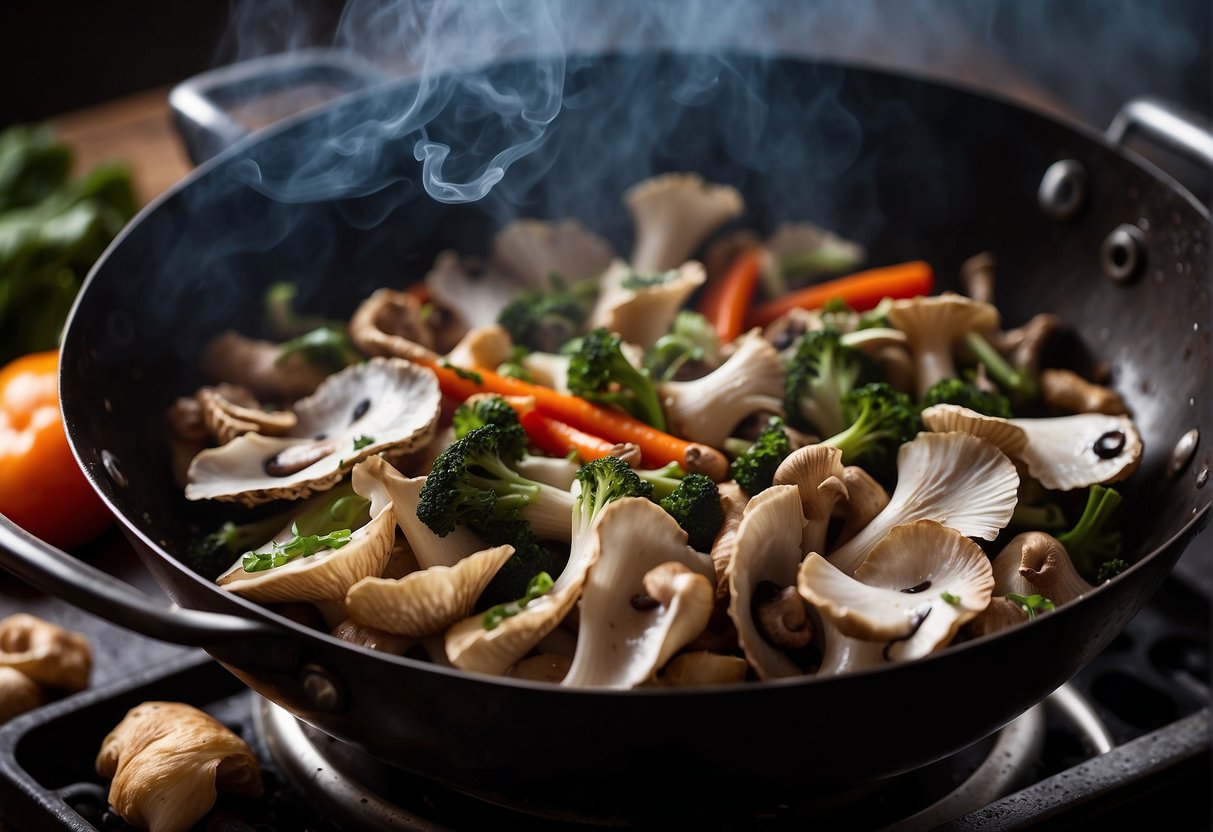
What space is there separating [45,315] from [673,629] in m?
2.11

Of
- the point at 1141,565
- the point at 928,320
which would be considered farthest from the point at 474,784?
the point at 928,320

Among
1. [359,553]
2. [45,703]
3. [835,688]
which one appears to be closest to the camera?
[835,688]

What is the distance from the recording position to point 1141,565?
4.17 ft

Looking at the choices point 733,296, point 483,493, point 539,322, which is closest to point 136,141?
point 539,322

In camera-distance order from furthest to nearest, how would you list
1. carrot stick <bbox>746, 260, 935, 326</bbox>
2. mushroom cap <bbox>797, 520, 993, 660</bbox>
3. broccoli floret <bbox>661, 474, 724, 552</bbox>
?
carrot stick <bbox>746, 260, 935, 326</bbox> < broccoli floret <bbox>661, 474, 724, 552</bbox> < mushroom cap <bbox>797, 520, 993, 660</bbox>

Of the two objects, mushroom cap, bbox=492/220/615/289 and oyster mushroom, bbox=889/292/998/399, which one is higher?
oyster mushroom, bbox=889/292/998/399

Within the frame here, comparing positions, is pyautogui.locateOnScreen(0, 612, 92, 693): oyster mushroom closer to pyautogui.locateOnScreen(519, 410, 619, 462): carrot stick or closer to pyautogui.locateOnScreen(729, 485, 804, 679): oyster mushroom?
pyautogui.locateOnScreen(519, 410, 619, 462): carrot stick

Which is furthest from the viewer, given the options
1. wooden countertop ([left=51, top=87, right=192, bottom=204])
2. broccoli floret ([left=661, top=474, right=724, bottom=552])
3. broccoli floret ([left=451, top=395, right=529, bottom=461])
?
wooden countertop ([left=51, top=87, right=192, bottom=204])

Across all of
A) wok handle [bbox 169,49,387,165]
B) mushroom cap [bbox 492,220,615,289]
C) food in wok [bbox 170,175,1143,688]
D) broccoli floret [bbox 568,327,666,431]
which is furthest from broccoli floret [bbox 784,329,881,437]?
wok handle [bbox 169,49,387,165]

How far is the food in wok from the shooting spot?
1347 millimetres

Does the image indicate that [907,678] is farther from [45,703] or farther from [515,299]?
[45,703]

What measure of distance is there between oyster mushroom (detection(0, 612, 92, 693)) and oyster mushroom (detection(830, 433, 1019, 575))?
1308 mm

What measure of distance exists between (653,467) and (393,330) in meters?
0.63

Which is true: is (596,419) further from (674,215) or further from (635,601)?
(674,215)
